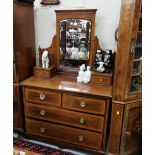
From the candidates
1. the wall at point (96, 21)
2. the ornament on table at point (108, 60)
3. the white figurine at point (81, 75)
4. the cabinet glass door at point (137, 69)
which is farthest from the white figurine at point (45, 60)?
the cabinet glass door at point (137, 69)

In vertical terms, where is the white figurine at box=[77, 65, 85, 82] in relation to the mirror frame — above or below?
below

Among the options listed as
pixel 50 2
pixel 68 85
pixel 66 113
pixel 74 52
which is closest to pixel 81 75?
pixel 68 85

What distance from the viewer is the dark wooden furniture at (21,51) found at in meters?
1.77

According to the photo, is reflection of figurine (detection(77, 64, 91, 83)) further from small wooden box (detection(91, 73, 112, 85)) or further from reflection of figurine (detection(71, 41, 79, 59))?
reflection of figurine (detection(71, 41, 79, 59))

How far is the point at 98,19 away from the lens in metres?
1.97

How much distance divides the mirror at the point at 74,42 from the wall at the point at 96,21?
0.52 feet

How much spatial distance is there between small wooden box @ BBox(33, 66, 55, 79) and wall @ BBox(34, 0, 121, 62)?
37 centimetres

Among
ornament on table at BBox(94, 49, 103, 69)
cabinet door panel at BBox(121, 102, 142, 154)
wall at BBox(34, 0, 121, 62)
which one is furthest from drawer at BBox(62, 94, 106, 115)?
wall at BBox(34, 0, 121, 62)

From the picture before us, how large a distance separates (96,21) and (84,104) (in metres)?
0.95

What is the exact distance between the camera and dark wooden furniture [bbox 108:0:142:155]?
1.33 meters

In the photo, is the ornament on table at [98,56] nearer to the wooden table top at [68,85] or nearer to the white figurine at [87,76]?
the white figurine at [87,76]
